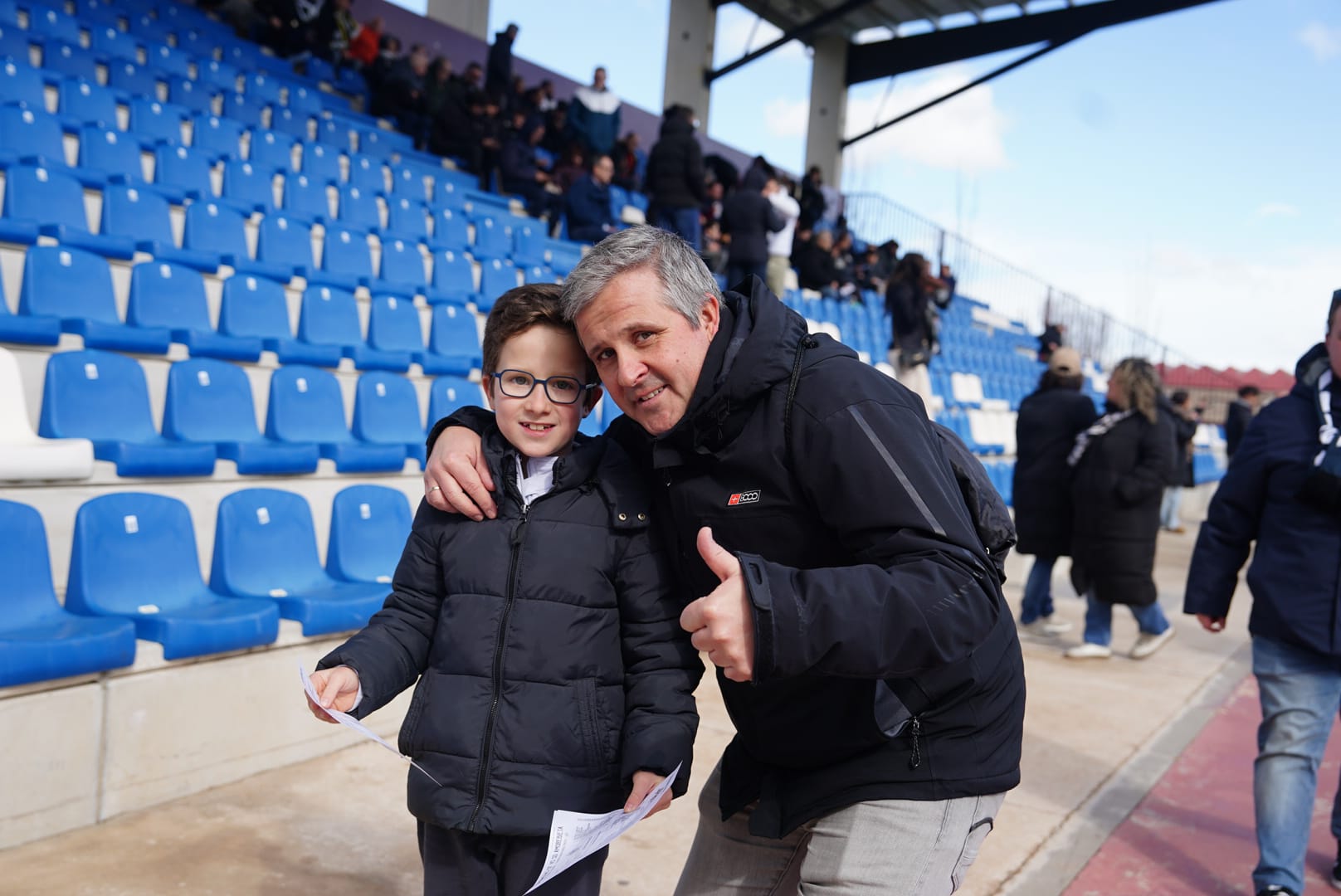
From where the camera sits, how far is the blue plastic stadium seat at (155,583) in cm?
306

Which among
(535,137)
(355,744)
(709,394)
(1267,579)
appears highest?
(535,137)

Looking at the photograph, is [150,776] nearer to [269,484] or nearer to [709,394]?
[269,484]

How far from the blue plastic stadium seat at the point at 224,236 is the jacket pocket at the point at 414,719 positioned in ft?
16.0

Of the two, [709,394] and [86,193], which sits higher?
[86,193]

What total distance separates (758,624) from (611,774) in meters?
0.62

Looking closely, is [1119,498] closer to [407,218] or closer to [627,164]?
[407,218]

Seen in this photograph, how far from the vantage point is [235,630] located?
3154 mm

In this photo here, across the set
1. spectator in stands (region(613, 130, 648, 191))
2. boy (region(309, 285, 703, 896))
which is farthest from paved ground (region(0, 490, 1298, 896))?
spectator in stands (region(613, 130, 648, 191))

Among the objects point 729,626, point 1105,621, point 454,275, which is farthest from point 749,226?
point 729,626

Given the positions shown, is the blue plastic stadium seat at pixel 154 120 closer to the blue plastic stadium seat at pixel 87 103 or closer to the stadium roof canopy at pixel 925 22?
the blue plastic stadium seat at pixel 87 103

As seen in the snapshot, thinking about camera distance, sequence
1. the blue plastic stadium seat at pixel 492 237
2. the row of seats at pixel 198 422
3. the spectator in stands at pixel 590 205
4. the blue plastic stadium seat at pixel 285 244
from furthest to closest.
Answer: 1. the spectator in stands at pixel 590 205
2. the blue plastic stadium seat at pixel 492 237
3. the blue plastic stadium seat at pixel 285 244
4. the row of seats at pixel 198 422

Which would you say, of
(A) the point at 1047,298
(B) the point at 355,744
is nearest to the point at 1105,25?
(A) the point at 1047,298

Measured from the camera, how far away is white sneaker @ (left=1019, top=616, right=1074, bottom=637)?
6719 millimetres

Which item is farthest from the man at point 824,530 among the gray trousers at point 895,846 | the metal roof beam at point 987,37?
the metal roof beam at point 987,37
